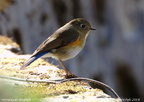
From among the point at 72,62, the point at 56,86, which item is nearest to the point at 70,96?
the point at 56,86

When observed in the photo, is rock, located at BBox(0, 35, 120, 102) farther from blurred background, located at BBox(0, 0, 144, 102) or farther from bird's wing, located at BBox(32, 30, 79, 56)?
blurred background, located at BBox(0, 0, 144, 102)

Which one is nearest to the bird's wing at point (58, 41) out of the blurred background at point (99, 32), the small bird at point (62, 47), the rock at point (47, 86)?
the small bird at point (62, 47)

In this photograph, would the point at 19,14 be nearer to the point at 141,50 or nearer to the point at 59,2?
the point at 59,2

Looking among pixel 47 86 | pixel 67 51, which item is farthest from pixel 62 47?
pixel 47 86

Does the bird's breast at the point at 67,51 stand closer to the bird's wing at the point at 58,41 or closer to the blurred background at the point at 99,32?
the bird's wing at the point at 58,41

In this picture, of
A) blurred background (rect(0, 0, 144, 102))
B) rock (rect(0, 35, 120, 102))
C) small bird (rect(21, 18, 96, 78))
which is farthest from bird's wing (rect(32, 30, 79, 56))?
blurred background (rect(0, 0, 144, 102))

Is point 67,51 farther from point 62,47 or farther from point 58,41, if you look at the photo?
point 58,41
